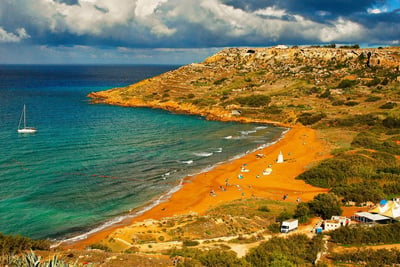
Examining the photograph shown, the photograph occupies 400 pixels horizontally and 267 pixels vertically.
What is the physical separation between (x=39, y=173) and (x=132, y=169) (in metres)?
10.7

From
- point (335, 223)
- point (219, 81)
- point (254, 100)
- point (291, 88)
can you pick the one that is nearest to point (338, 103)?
point (291, 88)

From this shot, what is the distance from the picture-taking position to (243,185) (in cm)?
4269

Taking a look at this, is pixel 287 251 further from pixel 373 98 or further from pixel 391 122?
pixel 373 98

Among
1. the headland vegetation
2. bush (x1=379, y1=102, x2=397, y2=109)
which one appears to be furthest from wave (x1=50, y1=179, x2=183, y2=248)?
bush (x1=379, y1=102, x2=397, y2=109)

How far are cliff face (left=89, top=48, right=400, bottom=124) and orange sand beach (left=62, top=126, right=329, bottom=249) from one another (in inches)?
1152

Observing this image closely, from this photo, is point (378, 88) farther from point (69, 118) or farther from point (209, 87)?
point (69, 118)

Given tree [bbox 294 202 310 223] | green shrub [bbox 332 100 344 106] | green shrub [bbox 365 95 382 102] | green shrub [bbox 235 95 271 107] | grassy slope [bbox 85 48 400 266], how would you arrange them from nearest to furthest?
1. tree [bbox 294 202 310 223]
2. grassy slope [bbox 85 48 400 266]
3. green shrub [bbox 365 95 382 102]
4. green shrub [bbox 332 100 344 106]
5. green shrub [bbox 235 95 271 107]

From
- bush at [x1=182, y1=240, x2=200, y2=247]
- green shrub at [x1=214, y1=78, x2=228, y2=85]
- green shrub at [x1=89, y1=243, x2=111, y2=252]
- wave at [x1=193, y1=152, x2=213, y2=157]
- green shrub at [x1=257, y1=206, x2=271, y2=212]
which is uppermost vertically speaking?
green shrub at [x1=214, y1=78, x2=228, y2=85]

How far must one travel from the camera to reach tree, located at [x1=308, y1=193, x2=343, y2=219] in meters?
30.2

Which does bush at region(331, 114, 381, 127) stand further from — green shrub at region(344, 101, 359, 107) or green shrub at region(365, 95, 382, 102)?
green shrub at region(365, 95, 382, 102)

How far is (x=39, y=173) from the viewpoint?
42.8 meters

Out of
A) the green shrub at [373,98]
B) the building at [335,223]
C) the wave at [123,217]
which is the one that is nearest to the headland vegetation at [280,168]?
the green shrub at [373,98]

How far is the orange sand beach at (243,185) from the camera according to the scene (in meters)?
35.3

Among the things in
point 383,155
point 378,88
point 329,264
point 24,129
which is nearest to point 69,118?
point 24,129
